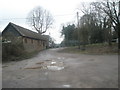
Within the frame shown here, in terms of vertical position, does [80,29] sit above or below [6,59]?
above

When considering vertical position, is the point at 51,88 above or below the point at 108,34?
below

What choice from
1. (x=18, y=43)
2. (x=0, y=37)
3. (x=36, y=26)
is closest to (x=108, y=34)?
(x=18, y=43)

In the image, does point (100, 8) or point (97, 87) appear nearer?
point (97, 87)

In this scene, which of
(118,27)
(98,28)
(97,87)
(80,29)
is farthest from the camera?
(98,28)

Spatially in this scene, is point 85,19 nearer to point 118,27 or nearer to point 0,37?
point 118,27

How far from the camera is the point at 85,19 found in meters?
39.3

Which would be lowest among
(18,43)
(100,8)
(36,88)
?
(36,88)

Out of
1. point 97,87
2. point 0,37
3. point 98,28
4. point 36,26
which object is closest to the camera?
point 97,87

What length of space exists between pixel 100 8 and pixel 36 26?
1164 inches

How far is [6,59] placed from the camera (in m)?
19.0

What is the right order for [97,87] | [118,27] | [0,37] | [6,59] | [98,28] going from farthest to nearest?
[98,28] < [118,27] < [0,37] < [6,59] < [97,87]

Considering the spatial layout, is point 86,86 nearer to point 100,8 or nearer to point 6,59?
point 6,59

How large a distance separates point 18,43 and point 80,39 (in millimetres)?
15197

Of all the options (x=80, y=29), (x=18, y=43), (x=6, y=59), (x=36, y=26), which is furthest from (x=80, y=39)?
(x=36, y=26)
